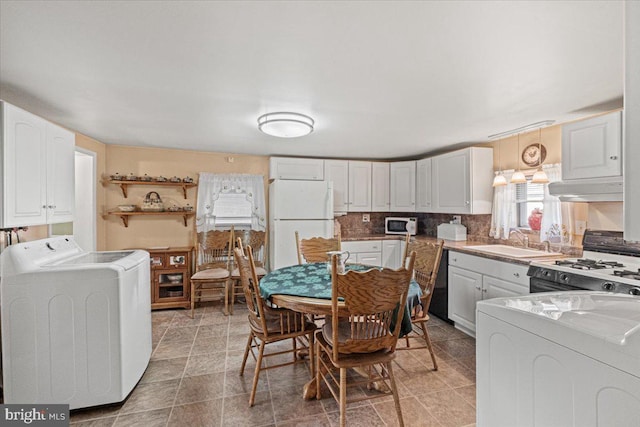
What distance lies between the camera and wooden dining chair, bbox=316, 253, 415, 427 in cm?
169

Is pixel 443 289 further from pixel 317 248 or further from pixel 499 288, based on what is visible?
pixel 317 248

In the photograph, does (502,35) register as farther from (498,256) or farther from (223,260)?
(223,260)

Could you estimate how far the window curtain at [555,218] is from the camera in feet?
9.72

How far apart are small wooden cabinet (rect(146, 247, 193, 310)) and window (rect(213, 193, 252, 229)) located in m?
0.67

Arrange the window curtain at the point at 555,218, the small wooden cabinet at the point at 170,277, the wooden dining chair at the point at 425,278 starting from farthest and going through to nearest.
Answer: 1. the small wooden cabinet at the point at 170,277
2. the window curtain at the point at 555,218
3. the wooden dining chair at the point at 425,278

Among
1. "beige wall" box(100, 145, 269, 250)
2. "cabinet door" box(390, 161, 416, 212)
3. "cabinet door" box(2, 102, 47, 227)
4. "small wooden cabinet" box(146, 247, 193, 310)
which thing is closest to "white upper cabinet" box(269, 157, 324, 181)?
"beige wall" box(100, 145, 269, 250)

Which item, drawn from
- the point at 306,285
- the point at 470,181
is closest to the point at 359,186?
the point at 470,181

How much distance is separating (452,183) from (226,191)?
10.6ft

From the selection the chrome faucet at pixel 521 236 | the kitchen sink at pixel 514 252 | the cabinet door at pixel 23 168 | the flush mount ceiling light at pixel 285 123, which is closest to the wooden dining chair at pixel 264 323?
the flush mount ceiling light at pixel 285 123

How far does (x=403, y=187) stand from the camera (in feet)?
16.1

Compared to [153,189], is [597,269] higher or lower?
lower

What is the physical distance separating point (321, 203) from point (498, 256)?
90.7 inches

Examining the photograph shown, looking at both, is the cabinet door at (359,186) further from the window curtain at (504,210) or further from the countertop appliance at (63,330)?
the countertop appliance at (63,330)

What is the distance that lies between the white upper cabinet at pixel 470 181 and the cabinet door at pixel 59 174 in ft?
13.7
